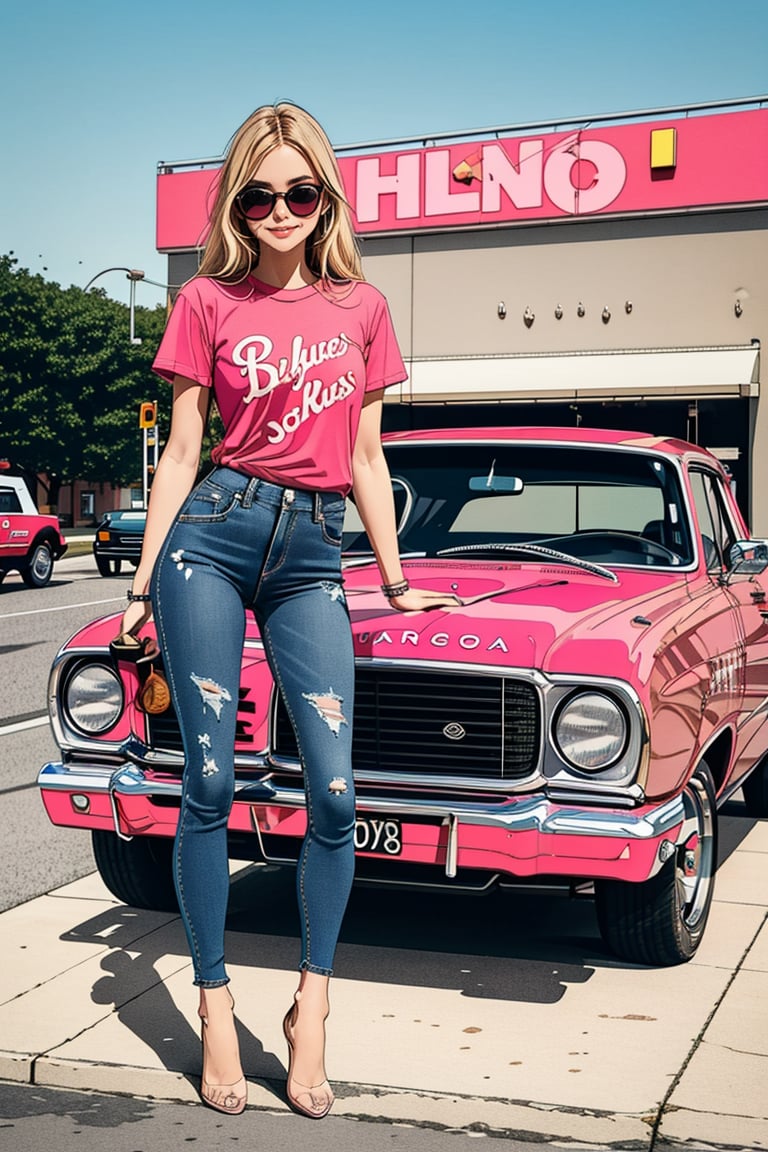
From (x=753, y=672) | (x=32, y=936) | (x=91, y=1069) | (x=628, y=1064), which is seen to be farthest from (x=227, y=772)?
(x=753, y=672)

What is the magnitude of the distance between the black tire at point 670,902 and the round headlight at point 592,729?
0.41m

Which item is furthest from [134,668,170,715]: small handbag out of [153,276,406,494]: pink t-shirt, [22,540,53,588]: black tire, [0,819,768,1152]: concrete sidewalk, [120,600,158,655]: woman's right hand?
[22,540,53,588]: black tire

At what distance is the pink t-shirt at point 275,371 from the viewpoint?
3686 mm

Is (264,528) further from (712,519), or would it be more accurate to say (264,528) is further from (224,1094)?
(712,519)

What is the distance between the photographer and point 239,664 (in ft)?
12.4

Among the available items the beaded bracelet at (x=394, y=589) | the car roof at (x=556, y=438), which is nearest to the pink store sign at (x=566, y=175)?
the car roof at (x=556, y=438)

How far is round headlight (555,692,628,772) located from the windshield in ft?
4.48

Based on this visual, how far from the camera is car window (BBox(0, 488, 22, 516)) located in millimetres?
24562

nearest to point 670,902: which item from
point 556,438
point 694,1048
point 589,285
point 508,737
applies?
point 694,1048

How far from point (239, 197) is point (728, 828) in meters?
4.49

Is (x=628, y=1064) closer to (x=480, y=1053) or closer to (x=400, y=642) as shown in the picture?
(x=480, y=1053)

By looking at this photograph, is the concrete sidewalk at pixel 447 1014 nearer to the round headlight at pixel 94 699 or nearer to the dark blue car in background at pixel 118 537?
the round headlight at pixel 94 699

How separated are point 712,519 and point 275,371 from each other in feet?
10.7

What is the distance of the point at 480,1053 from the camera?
418 cm
